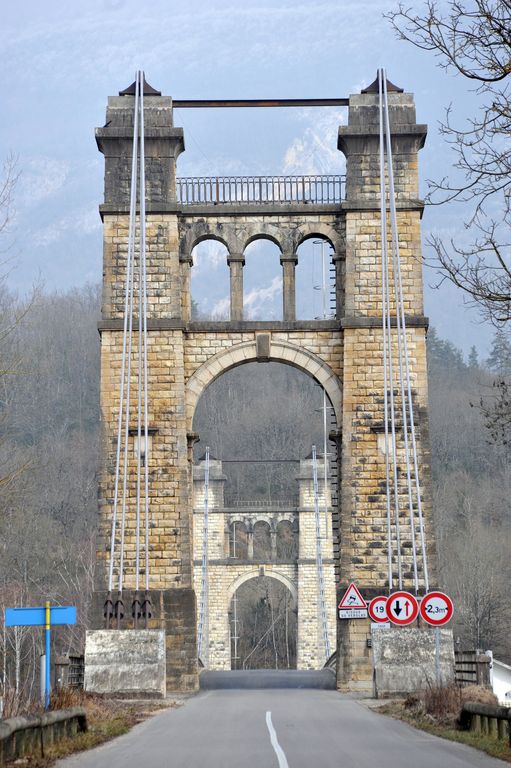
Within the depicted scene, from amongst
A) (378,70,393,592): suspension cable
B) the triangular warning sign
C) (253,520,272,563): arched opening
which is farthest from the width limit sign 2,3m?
(253,520,272,563): arched opening

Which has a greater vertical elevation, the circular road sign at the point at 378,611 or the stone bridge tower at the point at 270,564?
the stone bridge tower at the point at 270,564

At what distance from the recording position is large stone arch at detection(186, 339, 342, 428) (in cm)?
2975

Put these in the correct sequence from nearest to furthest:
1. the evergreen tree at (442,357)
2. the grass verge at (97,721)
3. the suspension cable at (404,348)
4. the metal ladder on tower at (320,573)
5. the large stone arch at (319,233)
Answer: the grass verge at (97,721) < the suspension cable at (404,348) < the large stone arch at (319,233) < the metal ladder on tower at (320,573) < the evergreen tree at (442,357)

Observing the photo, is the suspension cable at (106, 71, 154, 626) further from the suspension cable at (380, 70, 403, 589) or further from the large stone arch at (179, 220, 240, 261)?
the suspension cable at (380, 70, 403, 589)

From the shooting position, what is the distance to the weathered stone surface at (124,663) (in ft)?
80.0

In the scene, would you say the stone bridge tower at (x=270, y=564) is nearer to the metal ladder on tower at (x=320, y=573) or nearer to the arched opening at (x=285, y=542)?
the metal ladder on tower at (x=320, y=573)

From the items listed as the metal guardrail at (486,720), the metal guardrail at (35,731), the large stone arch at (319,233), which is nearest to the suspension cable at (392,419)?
the large stone arch at (319,233)

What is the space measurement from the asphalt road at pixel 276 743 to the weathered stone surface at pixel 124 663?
352cm

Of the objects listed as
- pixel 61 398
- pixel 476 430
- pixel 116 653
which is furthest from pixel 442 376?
pixel 116 653

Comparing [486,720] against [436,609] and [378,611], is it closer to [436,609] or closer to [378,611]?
[436,609]

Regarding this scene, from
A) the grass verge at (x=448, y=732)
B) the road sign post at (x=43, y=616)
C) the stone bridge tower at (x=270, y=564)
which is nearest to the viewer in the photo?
the grass verge at (x=448, y=732)

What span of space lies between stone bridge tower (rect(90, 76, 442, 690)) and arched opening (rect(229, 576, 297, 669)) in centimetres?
4737

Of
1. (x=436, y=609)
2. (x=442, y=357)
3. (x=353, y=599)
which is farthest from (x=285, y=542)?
(x=436, y=609)

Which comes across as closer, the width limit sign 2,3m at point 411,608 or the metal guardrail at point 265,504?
the width limit sign 2,3m at point 411,608
